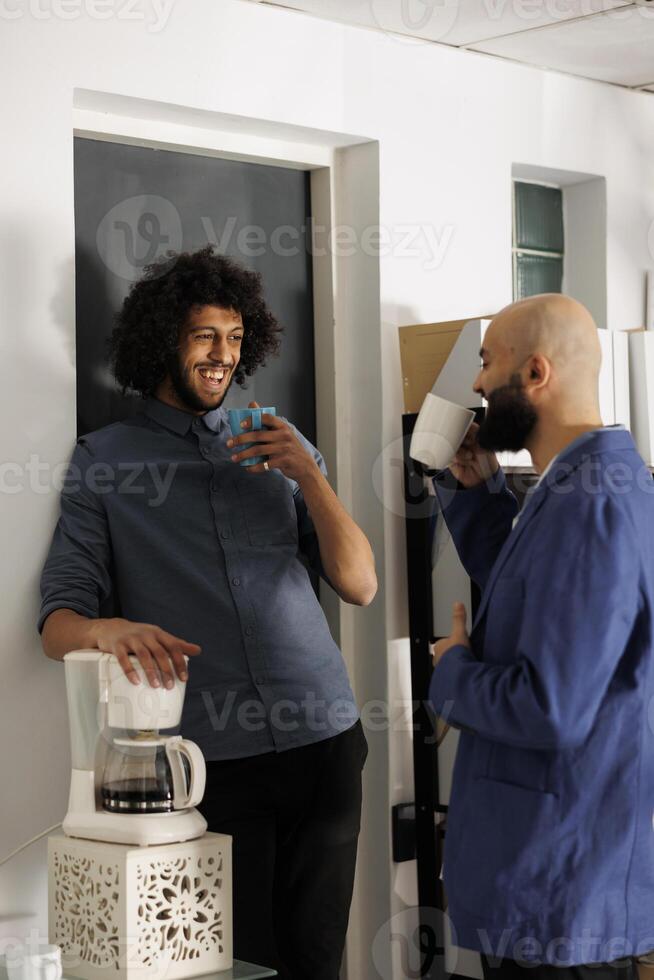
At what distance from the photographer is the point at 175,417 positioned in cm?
251

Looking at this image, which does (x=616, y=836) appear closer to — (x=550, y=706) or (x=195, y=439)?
(x=550, y=706)

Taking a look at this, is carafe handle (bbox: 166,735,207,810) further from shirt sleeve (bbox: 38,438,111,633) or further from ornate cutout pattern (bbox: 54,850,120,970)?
shirt sleeve (bbox: 38,438,111,633)

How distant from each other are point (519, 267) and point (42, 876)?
200 cm

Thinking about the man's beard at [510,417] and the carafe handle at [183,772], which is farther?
the carafe handle at [183,772]

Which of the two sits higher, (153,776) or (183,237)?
(183,237)

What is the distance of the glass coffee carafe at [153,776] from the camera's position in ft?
6.59

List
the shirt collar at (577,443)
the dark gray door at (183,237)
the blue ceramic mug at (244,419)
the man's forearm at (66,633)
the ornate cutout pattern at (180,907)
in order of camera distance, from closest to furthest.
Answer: the shirt collar at (577,443), the ornate cutout pattern at (180,907), the man's forearm at (66,633), the blue ceramic mug at (244,419), the dark gray door at (183,237)

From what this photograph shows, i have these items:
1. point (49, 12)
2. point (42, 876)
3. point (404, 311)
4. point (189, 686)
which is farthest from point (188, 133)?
point (42, 876)

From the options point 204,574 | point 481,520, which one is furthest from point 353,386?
point 481,520

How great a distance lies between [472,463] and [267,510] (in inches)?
18.0
